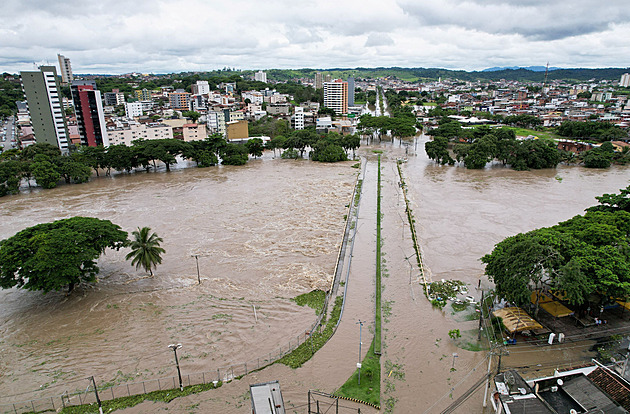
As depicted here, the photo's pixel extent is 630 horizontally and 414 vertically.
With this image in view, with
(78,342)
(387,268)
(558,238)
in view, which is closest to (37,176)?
(78,342)

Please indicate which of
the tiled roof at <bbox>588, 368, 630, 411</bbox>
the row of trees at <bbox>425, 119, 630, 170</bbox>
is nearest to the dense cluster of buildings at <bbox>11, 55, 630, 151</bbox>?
the row of trees at <bbox>425, 119, 630, 170</bbox>

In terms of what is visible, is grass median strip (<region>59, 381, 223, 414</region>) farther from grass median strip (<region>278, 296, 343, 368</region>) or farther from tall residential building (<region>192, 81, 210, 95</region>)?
tall residential building (<region>192, 81, 210, 95</region>)

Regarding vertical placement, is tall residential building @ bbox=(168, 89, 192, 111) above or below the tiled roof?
above

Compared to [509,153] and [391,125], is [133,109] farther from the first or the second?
[509,153]

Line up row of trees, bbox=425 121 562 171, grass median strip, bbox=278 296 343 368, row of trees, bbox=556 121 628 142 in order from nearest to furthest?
1. grass median strip, bbox=278 296 343 368
2. row of trees, bbox=425 121 562 171
3. row of trees, bbox=556 121 628 142

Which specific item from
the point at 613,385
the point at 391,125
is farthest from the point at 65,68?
the point at 613,385

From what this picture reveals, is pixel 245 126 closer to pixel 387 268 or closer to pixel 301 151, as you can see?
pixel 301 151

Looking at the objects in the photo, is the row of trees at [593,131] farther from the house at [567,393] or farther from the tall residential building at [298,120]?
the house at [567,393]
